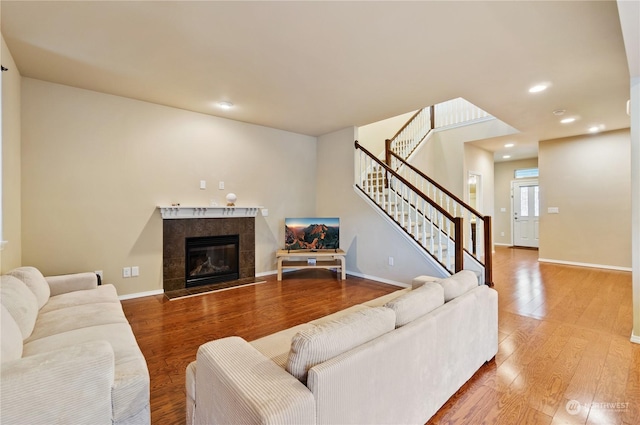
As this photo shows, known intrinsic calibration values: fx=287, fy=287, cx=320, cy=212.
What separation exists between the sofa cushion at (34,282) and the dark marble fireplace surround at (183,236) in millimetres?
1686

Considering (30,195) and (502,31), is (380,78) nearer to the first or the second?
(502,31)

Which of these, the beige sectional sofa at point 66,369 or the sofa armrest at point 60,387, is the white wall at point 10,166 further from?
the sofa armrest at point 60,387

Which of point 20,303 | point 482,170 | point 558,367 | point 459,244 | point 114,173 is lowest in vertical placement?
point 558,367

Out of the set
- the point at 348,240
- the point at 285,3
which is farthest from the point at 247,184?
the point at 285,3

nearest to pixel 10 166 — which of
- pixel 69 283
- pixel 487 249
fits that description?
pixel 69 283

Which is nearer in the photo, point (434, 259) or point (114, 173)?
point (114, 173)

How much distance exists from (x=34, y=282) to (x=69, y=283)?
491mm

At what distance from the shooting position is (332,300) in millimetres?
3580

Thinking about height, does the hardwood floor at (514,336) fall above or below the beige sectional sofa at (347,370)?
below

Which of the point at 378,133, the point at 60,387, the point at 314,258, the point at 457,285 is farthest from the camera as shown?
the point at 378,133

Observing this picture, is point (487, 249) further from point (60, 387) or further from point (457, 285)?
point (60, 387)

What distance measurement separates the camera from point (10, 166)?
2.61 m

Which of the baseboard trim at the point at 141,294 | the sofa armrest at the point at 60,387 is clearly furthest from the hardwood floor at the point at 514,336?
the sofa armrest at the point at 60,387

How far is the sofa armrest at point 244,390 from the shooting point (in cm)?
89
